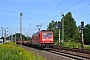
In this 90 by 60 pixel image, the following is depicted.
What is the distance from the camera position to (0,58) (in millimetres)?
10867

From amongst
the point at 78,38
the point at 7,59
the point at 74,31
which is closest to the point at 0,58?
the point at 7,59

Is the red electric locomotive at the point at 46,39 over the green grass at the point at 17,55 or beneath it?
over

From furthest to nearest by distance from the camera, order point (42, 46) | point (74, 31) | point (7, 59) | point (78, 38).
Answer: point (74, 31) < point (78, 38) < point (42, 46) < point (7, 59)

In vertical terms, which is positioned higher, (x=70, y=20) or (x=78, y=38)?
(x=70, y=20)

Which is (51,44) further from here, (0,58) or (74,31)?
(74,31)

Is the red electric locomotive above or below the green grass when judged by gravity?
above

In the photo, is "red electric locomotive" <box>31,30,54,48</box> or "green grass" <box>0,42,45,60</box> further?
"red electric locomotive" <box>31,30,54,48</box>

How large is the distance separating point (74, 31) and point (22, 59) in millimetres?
99079

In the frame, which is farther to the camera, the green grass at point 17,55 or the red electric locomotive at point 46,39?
the red electric locomotive at point 46,39

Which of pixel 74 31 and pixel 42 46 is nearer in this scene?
pixel 42 46

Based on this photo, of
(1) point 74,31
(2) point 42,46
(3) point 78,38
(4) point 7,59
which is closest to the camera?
(4) point 7,59

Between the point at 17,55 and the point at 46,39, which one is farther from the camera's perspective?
the point at 46,39

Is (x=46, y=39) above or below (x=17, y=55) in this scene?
above

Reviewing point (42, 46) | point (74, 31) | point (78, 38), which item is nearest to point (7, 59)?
point (42, 46)
